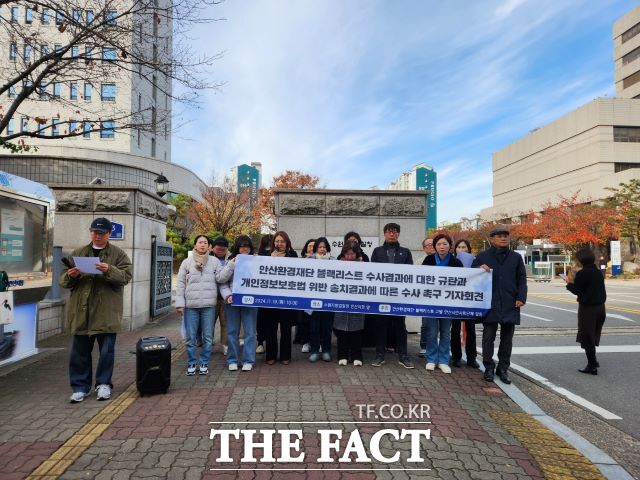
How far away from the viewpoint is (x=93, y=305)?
4.35m

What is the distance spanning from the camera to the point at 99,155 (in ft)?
106

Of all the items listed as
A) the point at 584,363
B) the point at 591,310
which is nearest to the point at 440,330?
the point at 591,310

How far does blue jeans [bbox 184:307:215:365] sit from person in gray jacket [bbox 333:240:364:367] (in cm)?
176

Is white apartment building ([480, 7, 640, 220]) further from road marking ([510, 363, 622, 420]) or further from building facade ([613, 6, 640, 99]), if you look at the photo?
road marking ([510, 363, 622, 420])

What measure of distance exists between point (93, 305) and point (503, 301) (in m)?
5.04

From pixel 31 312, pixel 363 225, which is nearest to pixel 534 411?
pixel 363 225

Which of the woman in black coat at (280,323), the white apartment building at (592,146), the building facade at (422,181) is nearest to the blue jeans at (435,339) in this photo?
the woman in black coat at (280,323)

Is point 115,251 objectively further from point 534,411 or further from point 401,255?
point 534,411

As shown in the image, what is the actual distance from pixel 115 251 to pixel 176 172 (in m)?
39.4

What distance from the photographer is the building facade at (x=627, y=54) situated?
54031 mm

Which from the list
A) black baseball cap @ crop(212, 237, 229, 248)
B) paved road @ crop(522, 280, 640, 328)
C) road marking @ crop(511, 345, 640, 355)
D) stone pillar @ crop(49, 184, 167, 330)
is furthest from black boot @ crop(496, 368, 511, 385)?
stone pillar @ crop(49, 184, 167, 330)

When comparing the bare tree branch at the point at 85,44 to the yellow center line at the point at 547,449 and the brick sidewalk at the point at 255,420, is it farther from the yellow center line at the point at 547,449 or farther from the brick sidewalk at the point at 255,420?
the yellow center line at the point at 547,449

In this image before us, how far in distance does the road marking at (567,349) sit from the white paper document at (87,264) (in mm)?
6842

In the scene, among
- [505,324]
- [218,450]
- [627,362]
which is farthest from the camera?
[627,362]
